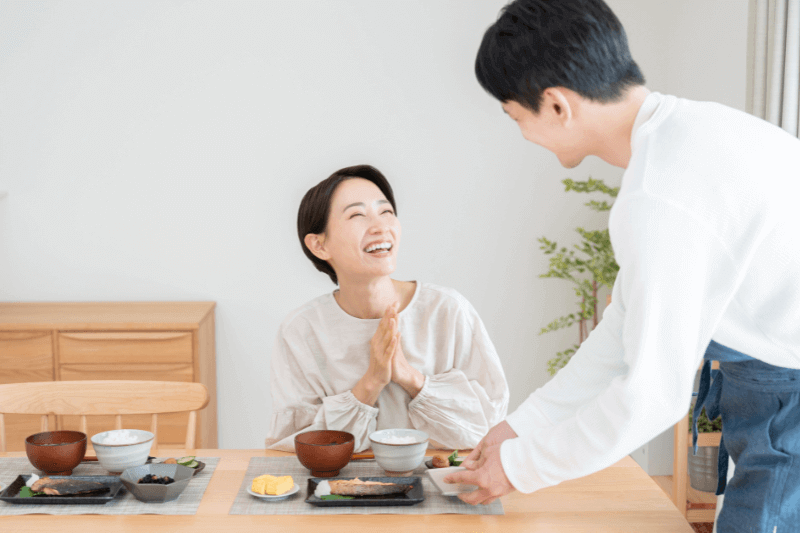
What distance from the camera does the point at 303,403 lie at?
5.61ft

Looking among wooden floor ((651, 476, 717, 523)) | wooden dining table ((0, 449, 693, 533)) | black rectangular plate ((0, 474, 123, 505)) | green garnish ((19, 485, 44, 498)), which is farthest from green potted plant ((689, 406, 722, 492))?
green garnish ((19, 485, 44, 498))

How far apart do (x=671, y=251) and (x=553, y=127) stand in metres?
0.31

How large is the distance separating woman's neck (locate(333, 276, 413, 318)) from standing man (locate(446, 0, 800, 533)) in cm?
73

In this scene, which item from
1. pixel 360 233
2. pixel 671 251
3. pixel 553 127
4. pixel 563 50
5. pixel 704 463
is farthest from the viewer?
pixel 704 463

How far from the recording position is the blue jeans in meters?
1.02

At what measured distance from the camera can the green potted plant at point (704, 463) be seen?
8.87 feet

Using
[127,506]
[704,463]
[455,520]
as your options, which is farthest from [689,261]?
[704,463]

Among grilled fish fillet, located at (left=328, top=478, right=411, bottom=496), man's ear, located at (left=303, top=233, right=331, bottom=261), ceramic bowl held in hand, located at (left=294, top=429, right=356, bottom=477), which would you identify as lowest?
grilled fish fillet, located at (left=328, top=478, right=411, bottom=496)

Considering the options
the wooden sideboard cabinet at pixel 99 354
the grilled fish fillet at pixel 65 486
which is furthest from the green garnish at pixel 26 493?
the wooden sideboard cabinet at pixel 99 354

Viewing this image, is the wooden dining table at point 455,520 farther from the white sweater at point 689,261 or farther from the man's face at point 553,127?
the man's face at point 553,127

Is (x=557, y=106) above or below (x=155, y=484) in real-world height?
above

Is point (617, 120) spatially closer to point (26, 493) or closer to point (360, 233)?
point (360, 233)

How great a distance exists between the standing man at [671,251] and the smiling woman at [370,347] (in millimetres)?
513

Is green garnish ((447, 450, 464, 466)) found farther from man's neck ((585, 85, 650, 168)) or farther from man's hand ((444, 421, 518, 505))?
man's neck ((585, 85, 650, 168))
